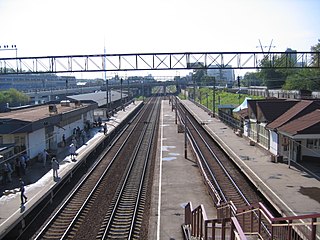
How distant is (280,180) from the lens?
19.5 m

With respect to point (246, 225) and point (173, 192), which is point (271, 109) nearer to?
point (173, 192)

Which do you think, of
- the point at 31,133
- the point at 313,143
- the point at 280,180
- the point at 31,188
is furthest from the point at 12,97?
the point at 280,180

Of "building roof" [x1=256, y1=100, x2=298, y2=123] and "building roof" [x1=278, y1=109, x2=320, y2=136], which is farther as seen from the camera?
"building roof" [x1=256, y1=100, x2=298, y2=123]

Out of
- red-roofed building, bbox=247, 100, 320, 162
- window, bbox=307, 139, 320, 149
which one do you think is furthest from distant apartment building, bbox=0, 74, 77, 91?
window, bbox=307, 139, 320, 149

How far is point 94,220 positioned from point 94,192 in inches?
162

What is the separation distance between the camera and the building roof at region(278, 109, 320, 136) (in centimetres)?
2188

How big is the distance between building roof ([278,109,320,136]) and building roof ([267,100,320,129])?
0.68 m

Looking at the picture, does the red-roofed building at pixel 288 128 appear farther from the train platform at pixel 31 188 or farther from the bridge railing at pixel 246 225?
the train platform at pixel 31 188

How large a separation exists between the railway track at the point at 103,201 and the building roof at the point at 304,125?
29.5 feet

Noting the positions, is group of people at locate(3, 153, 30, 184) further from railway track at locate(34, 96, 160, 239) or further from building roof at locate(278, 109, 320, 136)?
building roof at locate(278, 109, 320, 136)

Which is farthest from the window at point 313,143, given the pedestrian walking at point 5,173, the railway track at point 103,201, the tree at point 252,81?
the tree at point 252,81

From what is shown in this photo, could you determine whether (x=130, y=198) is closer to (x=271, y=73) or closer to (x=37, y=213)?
(x=37, y=213)

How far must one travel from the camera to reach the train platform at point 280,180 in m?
15.6

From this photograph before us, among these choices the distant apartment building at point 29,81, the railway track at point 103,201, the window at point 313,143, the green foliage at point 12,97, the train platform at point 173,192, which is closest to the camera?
the railway track at point 103,201
